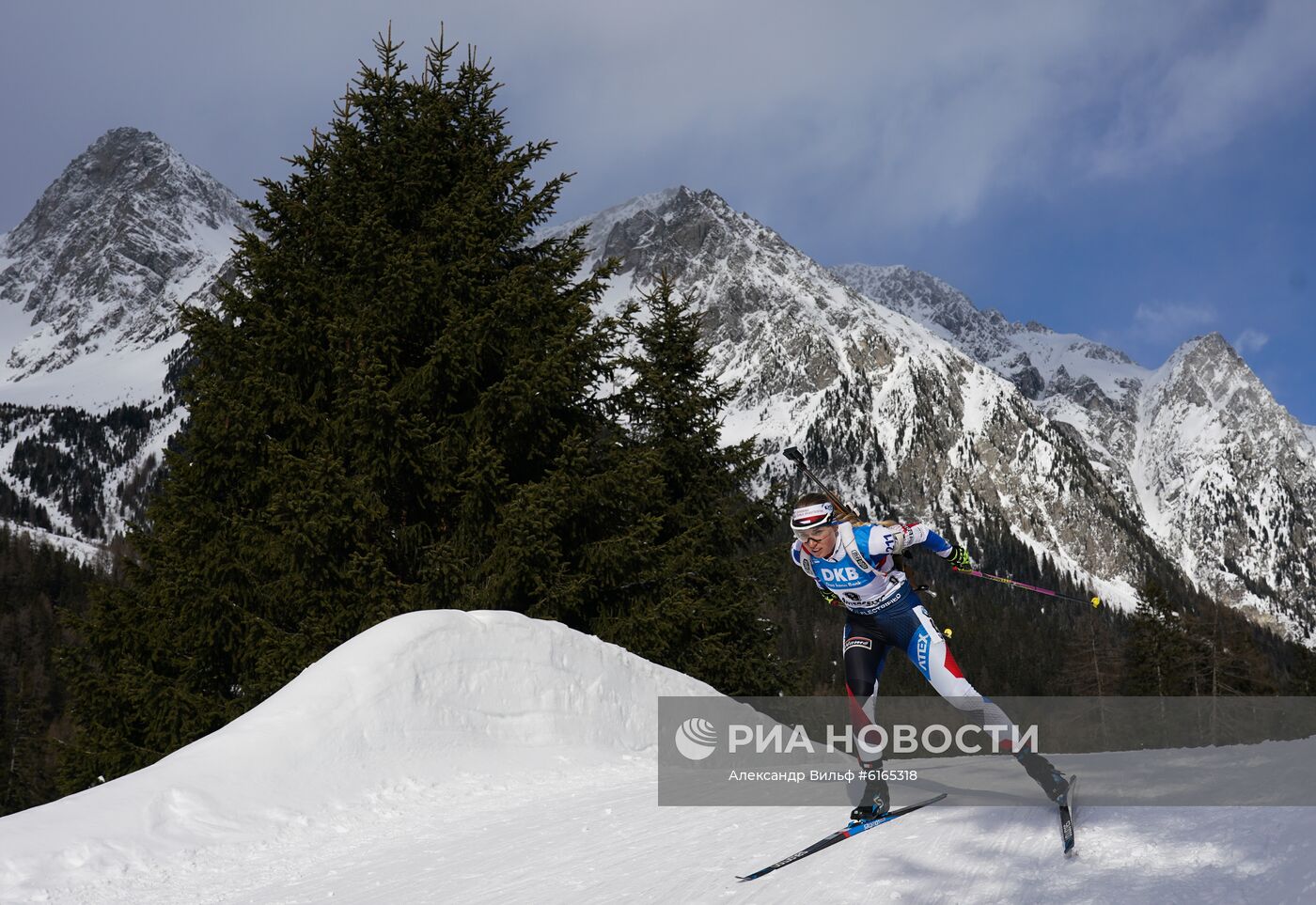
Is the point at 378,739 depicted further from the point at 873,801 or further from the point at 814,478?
the point at 814,478

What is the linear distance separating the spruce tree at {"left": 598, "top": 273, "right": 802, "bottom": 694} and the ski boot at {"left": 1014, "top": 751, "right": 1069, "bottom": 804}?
7171mm

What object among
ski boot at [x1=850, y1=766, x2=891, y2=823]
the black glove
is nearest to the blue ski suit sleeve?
the black glove

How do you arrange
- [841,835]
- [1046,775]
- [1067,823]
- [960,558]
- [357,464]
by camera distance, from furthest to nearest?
[357,464] → [960,558] → [841,835] → [1046,775] → [1067,823]

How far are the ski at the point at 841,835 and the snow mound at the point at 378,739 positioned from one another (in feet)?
11.8

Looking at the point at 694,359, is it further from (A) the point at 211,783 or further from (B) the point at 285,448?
(A) the point at 211,783

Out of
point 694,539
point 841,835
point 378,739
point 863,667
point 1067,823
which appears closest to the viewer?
point 1067,823

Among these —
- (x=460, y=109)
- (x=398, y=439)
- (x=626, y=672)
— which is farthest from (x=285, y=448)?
(x=460, y=109)

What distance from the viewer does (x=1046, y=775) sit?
5.39 meters

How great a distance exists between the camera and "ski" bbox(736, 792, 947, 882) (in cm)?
527

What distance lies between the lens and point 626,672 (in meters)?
10.3

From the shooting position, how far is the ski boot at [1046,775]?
5.27 meters

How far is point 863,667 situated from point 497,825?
2.96 meters

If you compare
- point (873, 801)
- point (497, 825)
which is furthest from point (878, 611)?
point (497, 825)

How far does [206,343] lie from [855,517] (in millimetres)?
10121
